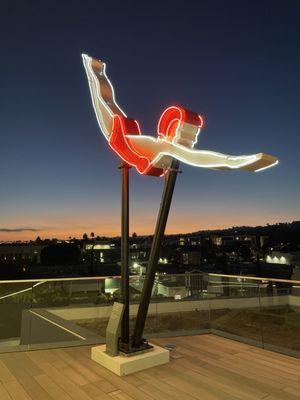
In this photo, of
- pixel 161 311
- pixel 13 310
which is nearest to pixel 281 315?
pixel 161 311

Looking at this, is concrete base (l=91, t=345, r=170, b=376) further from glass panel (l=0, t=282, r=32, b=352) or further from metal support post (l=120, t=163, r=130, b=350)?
glass panel (l=0, t=282, r=32, b=352)

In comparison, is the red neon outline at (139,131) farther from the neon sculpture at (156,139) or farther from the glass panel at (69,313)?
the glass panel at (69,313)

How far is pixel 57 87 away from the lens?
1154 centimetres

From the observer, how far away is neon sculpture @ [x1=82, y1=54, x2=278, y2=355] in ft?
12.7

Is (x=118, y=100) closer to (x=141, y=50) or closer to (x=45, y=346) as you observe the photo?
(x=45, y=346)

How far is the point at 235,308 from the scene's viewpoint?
5672 millimetres

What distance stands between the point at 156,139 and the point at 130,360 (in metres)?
2.58

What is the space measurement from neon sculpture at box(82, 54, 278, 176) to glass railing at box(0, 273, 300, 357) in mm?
2313

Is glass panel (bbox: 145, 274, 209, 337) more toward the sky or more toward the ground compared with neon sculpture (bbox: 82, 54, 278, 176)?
more toward the ground

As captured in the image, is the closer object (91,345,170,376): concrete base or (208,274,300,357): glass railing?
(91,345,170,376): concrete base

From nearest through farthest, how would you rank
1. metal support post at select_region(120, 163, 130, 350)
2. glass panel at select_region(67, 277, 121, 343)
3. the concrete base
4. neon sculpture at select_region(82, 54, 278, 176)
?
neon sculpture at select_region(82, 54, 278, 176) < the concrete base < metal support post at select_region(120, 163, 130, 350) < glass panel at select_region(67, 277, 121, 343)

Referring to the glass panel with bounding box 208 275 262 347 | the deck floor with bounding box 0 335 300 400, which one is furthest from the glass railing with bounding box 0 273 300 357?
the deck floor with bounding box 0 335 300 400

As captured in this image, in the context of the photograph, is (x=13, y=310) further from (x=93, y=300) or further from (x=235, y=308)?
(x=235, y=308)

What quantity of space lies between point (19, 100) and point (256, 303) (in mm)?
9951
